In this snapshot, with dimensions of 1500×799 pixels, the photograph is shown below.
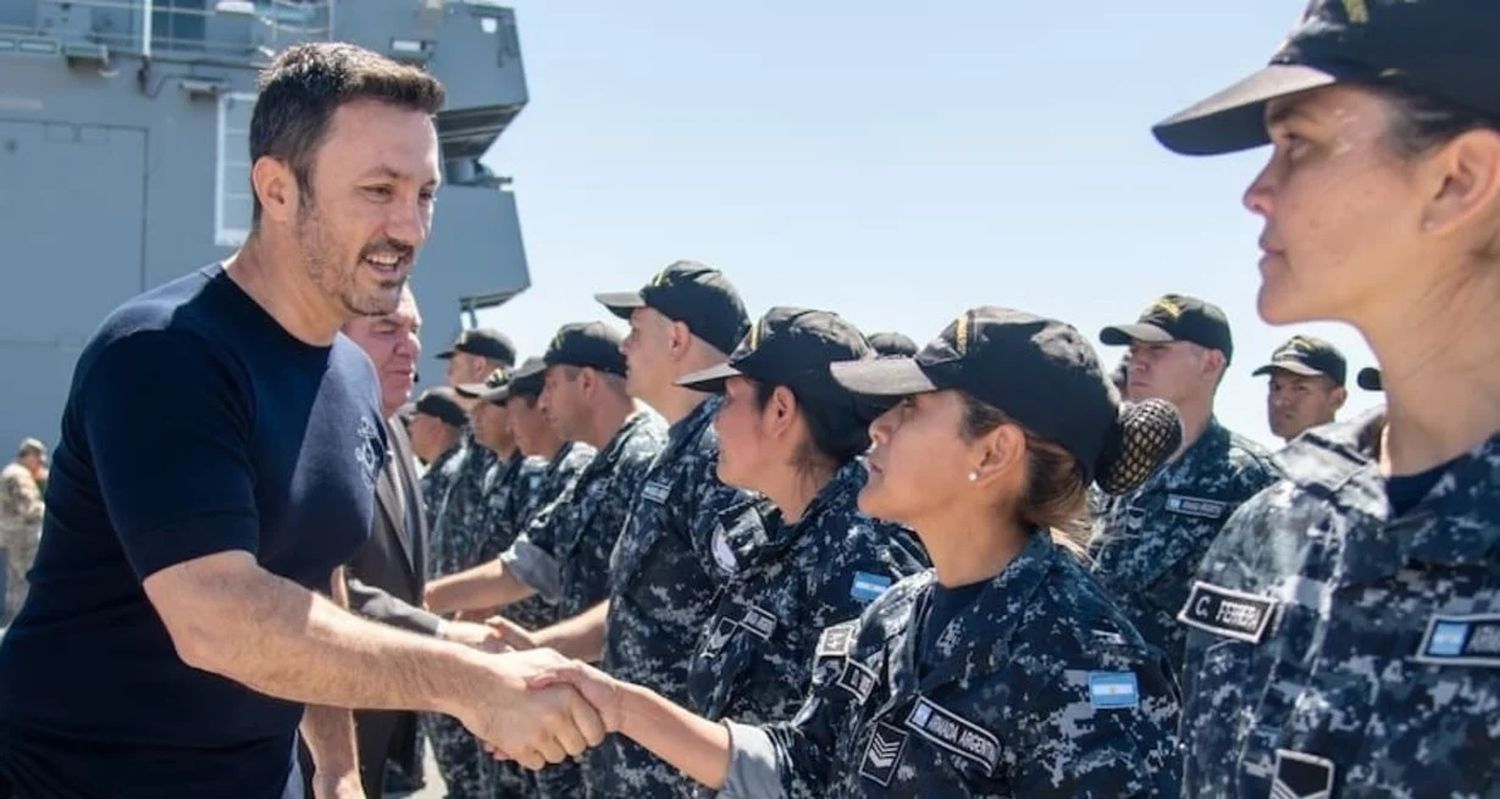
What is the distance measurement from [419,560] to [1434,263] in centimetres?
379

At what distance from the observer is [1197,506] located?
5.53 meters

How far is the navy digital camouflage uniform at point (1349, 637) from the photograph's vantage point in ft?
4.47

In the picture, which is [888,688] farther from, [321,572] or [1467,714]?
[1467,714]

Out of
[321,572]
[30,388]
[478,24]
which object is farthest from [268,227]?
[478,24]

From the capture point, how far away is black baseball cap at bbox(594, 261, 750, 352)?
493cm

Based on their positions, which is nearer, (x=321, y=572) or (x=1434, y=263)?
(x=1434, y=263)

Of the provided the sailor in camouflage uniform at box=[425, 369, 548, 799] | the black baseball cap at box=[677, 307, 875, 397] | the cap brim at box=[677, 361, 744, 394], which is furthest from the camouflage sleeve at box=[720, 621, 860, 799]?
the sailor in camouflage uniform at box=[425, 369, 548, 799]

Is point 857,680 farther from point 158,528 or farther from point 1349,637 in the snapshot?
point 1349,637

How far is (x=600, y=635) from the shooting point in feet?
15.0

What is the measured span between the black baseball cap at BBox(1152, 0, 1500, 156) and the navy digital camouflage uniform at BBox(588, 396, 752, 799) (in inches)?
105

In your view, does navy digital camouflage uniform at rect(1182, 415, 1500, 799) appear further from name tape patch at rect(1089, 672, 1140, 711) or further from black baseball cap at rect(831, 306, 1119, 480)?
black baseball cap at rect(831, 306, 1119, 480)

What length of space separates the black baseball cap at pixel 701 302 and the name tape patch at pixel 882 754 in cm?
258

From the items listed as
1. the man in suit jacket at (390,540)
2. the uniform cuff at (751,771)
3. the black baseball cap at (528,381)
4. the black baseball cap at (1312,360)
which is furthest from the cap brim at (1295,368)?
the uniform cuff at (751,771)

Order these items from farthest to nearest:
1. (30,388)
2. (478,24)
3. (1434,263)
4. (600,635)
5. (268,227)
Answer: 1. (478,24)
2. (30,388)
3. (600,635)
4. (268,227)
5. (1434,263)
